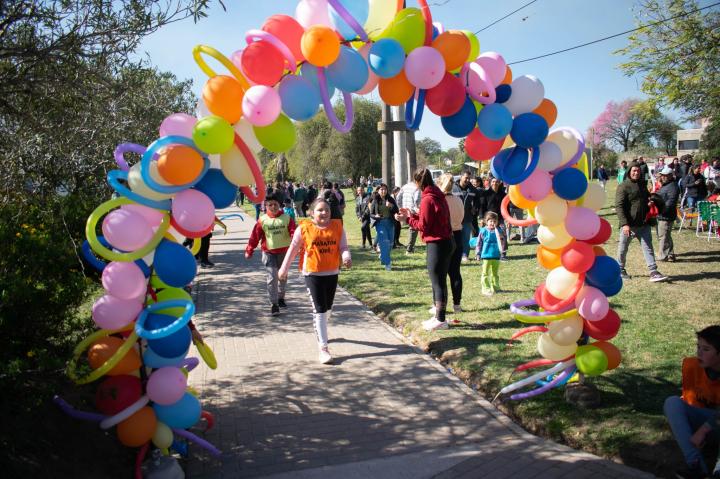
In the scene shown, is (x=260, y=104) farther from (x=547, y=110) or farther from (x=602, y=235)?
(x=602, y=235)

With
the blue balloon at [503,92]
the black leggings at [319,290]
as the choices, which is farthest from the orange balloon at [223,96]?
the black leggings at [319,290]

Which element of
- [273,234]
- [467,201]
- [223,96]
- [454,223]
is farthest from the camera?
[467,201]

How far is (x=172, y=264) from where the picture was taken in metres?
3.51

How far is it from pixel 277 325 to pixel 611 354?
4583mm

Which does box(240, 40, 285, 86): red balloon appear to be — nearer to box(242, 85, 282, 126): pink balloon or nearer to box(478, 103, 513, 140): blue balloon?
box(242, 85, 282, 126): pink balloon

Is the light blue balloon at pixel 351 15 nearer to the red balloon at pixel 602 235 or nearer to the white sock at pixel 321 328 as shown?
the red balloon at pixel 602 235

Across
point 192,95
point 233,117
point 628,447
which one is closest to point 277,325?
point 233,117

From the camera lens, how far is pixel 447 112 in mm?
4105

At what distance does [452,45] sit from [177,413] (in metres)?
3.40

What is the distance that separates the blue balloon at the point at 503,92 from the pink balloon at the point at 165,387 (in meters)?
3.32

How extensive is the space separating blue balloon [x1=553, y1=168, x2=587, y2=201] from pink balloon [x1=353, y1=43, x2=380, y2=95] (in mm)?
1773

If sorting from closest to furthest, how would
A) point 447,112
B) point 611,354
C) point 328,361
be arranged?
point 447,112 < point 611,354 < point 328,361

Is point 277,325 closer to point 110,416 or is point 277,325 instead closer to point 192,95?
point 110,416

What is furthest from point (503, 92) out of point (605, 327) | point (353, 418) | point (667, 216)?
point (667, 216)
